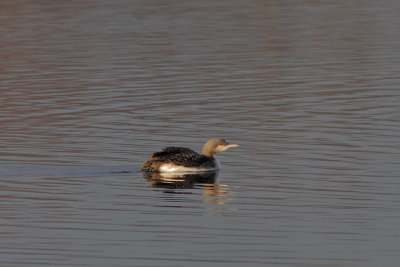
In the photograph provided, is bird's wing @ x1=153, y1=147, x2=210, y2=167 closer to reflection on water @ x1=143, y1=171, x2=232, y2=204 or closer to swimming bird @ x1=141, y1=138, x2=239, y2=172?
swimming bird @ x1=141, y1=138, x2=239, y2=172

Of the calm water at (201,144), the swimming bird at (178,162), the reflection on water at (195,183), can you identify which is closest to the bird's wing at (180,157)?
the swimming bird at (178,162)

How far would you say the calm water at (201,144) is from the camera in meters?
14.7

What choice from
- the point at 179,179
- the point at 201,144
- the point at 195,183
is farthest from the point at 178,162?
the point at 201,144

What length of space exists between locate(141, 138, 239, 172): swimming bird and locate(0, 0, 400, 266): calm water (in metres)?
0.35

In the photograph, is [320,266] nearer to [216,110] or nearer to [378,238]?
[378,238]

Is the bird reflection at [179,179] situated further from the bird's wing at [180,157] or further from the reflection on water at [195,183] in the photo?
the bird's wing at [180,157]

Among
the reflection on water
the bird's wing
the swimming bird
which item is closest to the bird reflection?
the reflection on water

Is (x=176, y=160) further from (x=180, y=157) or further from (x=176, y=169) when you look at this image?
(x=176, y=169)

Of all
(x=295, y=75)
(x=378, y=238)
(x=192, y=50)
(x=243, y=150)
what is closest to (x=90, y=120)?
(x=243, y=150)

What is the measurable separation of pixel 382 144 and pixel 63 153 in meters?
6.55

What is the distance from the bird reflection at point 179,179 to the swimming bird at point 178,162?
10cm

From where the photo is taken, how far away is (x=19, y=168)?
2028 centimetres

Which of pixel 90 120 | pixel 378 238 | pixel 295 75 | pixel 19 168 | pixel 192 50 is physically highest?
pixel 192 50

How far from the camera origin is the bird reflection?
63.3ft
